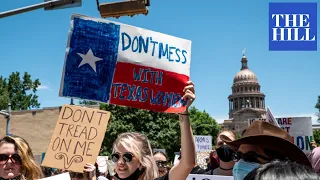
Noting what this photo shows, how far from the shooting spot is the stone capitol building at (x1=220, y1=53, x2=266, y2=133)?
5256 inches

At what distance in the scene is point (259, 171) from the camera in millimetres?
1524

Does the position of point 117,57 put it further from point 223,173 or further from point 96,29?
point 223,173

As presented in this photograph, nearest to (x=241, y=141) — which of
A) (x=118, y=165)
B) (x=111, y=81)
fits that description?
(x=118, y=165)

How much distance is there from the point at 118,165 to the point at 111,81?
114cm

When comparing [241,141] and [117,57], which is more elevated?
[117,57]

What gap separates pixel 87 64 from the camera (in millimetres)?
4328

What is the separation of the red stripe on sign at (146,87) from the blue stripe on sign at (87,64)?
0.30ft

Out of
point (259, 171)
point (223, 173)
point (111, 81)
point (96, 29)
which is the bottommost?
point (223, 173)

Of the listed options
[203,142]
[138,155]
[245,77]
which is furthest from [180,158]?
[245,77]

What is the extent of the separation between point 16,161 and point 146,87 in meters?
1.40

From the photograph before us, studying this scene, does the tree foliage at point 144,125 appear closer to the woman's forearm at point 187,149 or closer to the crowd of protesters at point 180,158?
the crowd of protesters at point 180,158

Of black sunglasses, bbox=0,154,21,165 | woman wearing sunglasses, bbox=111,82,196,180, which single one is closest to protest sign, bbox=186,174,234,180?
woman wearing sunglasses, bbox=111,82,196,180

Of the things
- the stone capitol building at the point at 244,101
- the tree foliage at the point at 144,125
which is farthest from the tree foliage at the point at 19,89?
the stone capitol building at the point at 244,101

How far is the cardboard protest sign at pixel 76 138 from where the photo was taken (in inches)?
154
